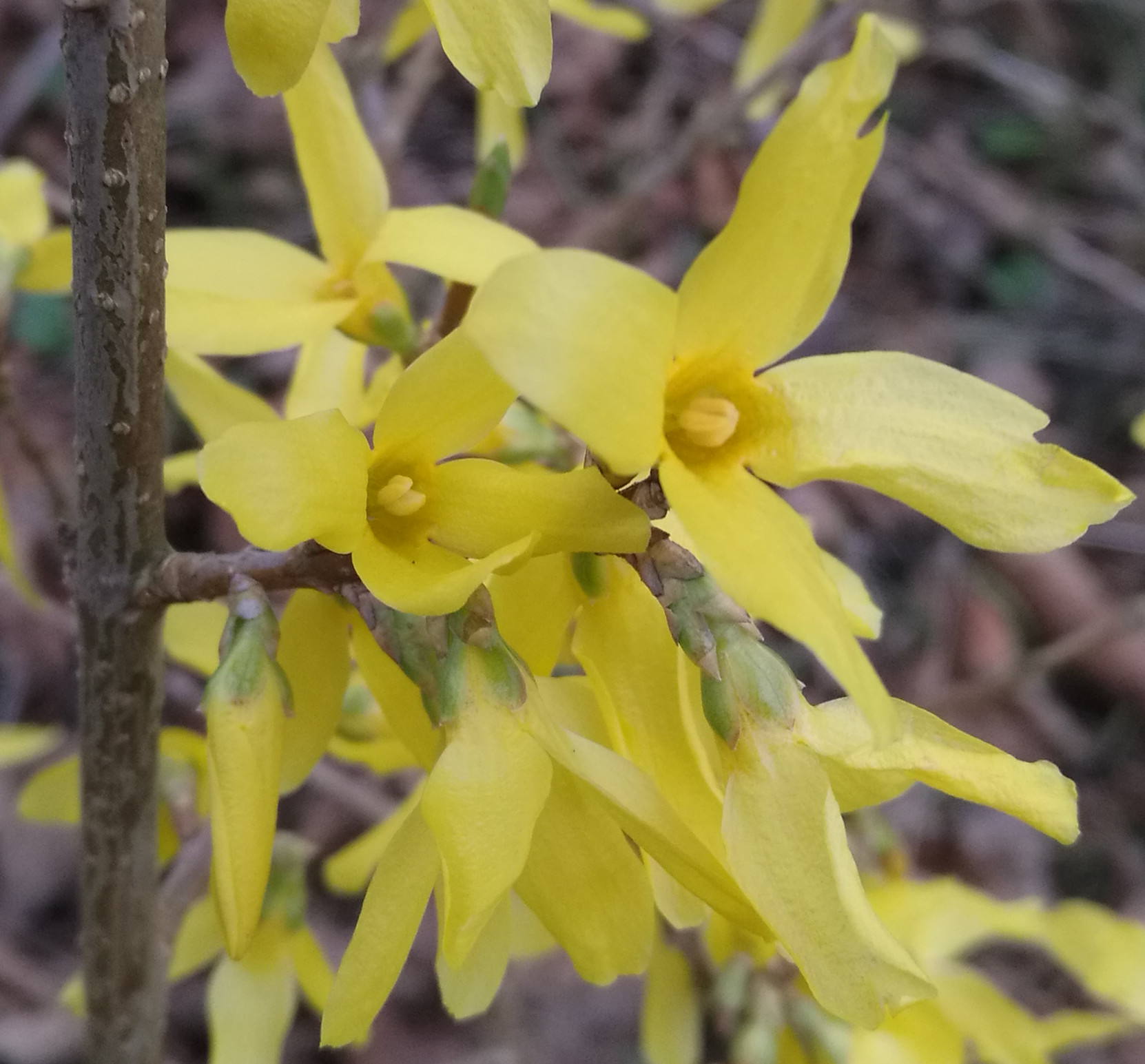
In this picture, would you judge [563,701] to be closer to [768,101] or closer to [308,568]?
[308,568]

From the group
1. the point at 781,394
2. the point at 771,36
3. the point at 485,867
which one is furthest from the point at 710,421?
the point at 771,36

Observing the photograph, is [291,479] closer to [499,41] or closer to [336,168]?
[499,41]

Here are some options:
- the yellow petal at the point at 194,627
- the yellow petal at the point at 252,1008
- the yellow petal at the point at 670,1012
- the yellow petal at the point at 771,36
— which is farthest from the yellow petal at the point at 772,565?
the yellow petal at the point at 771,36

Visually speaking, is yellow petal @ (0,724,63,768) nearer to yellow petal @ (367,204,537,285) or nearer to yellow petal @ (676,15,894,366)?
yellow petal @ (367,204,537,285)

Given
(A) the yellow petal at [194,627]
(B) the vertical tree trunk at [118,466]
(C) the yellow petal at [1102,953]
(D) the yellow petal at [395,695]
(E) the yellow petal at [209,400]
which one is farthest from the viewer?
(C) the yellow petal at [1102,953]

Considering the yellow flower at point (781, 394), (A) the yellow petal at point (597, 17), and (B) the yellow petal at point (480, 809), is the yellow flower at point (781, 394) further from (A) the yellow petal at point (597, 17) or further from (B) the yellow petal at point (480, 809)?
(A) the yellow petal at point (597, 17)

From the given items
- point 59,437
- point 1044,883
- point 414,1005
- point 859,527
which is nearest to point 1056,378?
point 859,527

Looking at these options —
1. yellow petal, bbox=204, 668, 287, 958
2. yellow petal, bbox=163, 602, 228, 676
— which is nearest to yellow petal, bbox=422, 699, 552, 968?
yellow petal, bbox=204, 668, 287, 958
